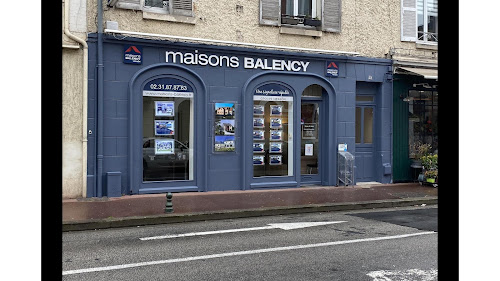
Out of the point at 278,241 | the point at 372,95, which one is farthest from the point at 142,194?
the point at 372,95

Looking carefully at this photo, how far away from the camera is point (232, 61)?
1163 cm

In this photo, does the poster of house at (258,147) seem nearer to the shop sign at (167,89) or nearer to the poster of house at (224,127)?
the poster of house at (224,127)

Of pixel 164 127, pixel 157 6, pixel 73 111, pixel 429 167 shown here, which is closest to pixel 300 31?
pixel 157 6

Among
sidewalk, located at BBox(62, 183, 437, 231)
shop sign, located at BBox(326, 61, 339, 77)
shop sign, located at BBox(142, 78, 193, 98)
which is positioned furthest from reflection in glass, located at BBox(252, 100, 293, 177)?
shop sign, located at BBox(142, 78, 193, 98)

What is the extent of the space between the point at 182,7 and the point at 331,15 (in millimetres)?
4326

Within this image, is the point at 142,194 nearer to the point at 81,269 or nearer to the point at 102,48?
the point at 102,48

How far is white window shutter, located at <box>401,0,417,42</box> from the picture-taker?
1378 cm

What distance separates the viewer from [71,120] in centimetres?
1007

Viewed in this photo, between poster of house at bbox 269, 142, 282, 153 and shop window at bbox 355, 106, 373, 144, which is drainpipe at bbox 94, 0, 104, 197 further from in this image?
shop window at bbox 355, 106, 373, 144

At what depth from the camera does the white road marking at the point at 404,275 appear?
15.4ft

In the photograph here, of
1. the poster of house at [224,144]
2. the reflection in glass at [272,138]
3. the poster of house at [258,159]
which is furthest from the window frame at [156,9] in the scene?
the poster of house at [258,159]

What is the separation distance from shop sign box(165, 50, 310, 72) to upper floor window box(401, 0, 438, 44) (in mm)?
3663

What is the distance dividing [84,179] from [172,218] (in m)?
3.07

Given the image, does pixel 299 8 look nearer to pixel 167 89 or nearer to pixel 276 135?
pixel 276 135
